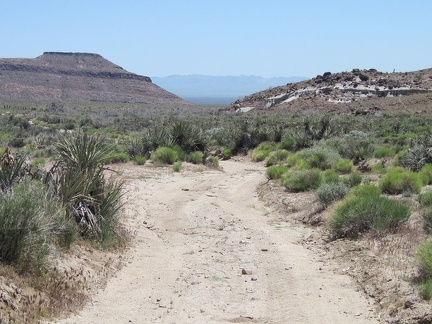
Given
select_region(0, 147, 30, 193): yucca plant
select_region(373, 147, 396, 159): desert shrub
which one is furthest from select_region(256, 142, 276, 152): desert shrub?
select_region(0, 147, 30, 193): yucca plant

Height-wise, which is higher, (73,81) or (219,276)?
(73,81)

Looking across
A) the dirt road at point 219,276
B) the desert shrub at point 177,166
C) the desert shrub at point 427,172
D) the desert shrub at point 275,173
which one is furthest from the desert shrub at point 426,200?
the desert shrub at point 177,166

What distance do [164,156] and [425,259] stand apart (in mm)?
17430

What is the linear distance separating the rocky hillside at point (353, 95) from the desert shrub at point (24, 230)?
5202 centimetres

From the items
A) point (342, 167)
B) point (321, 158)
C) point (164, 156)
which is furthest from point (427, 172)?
point (164, 156)

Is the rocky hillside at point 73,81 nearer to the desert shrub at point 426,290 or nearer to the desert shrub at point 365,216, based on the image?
the desert shrub at point 365,216

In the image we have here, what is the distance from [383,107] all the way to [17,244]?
58.5 metres

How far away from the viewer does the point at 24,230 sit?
7363mm

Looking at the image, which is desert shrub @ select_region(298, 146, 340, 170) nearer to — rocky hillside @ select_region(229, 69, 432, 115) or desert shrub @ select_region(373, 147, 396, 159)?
desert shrub @ select_region(373, 147, 396, 159)

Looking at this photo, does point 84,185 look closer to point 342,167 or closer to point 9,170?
point 9,170

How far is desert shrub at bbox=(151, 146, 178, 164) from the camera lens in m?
24.5

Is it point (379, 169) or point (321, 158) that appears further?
point (321, 158)

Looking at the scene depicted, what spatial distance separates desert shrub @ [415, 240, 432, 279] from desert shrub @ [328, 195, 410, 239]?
8.01 feet

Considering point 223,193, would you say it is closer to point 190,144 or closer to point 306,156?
point 306,156
